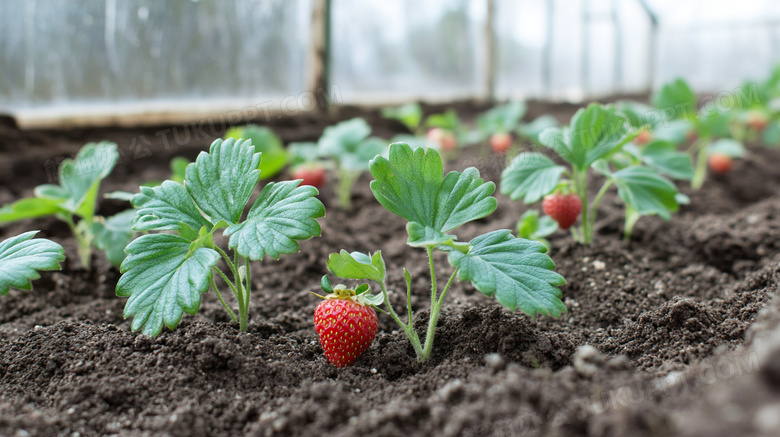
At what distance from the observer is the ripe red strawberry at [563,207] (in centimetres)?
162

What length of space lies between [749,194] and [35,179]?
11.4 feet

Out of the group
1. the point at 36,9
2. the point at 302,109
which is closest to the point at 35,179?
the point at 36,9

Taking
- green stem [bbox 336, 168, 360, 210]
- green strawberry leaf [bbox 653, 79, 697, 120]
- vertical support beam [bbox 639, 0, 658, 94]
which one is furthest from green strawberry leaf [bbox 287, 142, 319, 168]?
vertical support beam [bbox 639, 0, 658, 94]

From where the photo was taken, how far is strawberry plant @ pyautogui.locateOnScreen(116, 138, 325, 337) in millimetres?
1031

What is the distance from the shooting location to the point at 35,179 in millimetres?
2613

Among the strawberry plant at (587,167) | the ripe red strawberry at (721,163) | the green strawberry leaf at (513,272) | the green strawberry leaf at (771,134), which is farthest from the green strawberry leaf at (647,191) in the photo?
the green strawberry leaf at (771,134)

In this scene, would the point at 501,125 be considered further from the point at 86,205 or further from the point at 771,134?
the point at 86,205

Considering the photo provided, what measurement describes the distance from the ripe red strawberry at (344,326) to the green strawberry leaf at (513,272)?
23 cm

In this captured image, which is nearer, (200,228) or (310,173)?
(200,228)

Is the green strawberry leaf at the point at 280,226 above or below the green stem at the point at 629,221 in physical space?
above

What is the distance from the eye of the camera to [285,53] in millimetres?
4031

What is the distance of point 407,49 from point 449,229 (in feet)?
14.8

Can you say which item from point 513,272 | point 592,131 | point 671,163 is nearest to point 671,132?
point 671,163

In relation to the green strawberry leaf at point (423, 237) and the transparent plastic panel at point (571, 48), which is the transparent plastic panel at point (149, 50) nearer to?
the green strawberry leaf at point (423, 237)
